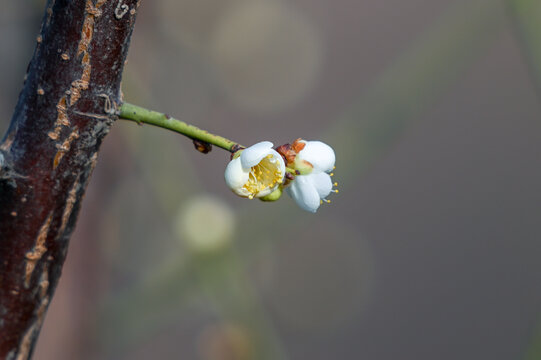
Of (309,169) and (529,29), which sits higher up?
(529,29)

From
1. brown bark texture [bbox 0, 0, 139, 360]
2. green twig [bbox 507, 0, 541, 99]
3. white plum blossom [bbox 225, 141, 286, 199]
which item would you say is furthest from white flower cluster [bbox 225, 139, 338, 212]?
green twig [bbox 507, 0, 541, 99]

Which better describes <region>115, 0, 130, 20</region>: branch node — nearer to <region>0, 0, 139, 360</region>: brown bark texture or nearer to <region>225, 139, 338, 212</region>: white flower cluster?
<region>0, 0, 139, 360</region>: brown bark texture

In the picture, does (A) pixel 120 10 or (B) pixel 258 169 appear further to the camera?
(B) pixel 258 169

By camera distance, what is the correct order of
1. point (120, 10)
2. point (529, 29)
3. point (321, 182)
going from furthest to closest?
point (529, 29), point (321, 182), point (120, 10)

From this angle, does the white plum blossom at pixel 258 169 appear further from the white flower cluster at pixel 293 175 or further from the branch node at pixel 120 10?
the branch node at pixel 120 10

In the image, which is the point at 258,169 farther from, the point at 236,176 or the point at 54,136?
the point at 54,136

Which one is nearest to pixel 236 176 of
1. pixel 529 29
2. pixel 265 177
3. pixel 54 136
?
pixel 265 177

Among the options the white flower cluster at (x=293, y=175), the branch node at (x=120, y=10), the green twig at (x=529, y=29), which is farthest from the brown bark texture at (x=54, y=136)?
the green twig at (x=529, y=29)
